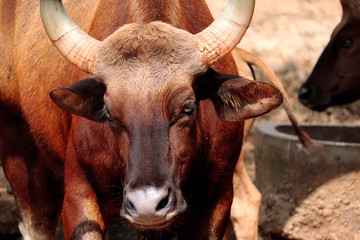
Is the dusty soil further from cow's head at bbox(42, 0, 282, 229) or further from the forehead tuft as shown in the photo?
the forehead tuft

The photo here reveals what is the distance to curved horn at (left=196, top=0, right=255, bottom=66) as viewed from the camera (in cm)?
347

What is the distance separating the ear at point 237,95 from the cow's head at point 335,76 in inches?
147

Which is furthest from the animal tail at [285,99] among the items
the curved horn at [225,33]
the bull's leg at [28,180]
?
the curved horn at [225,33]

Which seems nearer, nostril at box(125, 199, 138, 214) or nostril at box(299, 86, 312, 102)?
nostril at box(125, 199, 138, 214)

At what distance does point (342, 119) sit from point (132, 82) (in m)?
6.03

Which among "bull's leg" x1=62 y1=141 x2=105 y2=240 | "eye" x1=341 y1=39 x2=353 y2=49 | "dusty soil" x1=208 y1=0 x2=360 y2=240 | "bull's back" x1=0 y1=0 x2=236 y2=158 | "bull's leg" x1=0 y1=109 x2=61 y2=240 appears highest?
"bull's back" x1=0 y1=0 x2=236 y2=158

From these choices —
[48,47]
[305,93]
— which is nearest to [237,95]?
[48,47]

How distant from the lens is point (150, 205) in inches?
122

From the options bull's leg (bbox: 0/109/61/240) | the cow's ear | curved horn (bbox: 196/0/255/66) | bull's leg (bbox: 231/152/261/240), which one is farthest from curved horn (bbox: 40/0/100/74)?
bull's leg (bbox: 231/152/261/240)

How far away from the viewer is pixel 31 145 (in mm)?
5129

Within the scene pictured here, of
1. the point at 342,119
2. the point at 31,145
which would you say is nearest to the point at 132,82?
the point at 31,145

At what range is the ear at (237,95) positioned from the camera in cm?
360

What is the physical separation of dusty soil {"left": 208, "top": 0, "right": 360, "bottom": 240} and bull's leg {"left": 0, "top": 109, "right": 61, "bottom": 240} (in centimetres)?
222

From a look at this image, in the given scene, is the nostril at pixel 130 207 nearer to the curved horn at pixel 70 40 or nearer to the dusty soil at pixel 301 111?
the curved horn at pixel 70 40
